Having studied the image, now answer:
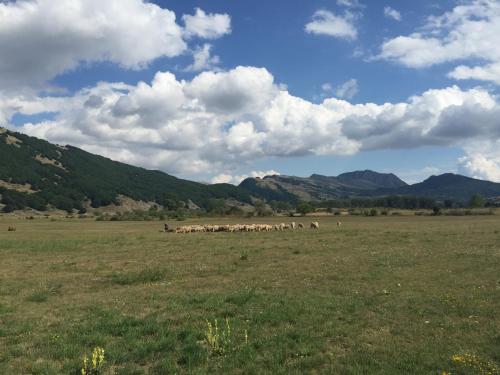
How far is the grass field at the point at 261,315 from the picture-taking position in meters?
11.3

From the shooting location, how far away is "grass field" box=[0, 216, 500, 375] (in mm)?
11281

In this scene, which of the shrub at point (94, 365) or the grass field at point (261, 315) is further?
the grass field at point (261, 315)

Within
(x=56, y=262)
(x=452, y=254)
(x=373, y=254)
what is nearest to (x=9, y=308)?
(x=56, y=262)

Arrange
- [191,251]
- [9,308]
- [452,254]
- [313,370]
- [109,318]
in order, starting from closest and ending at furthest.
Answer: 1. [313,370]
2. [109,318]
3. [9,308]
4. [452,254]
5. [191,251]

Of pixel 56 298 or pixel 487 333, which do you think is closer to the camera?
pixel 487 333

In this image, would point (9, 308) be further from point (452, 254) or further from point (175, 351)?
point (452, 254)

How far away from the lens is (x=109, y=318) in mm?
15523

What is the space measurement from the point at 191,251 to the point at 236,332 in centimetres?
2503

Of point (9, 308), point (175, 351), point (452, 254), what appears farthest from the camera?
point (452, 254)

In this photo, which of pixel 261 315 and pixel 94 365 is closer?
pixel 94 365

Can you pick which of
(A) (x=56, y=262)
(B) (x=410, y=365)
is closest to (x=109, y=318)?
(B) (x=410, y=365)

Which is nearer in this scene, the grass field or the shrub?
the shrub

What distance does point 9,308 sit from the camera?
691 inches

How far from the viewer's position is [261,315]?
50.9 ft
